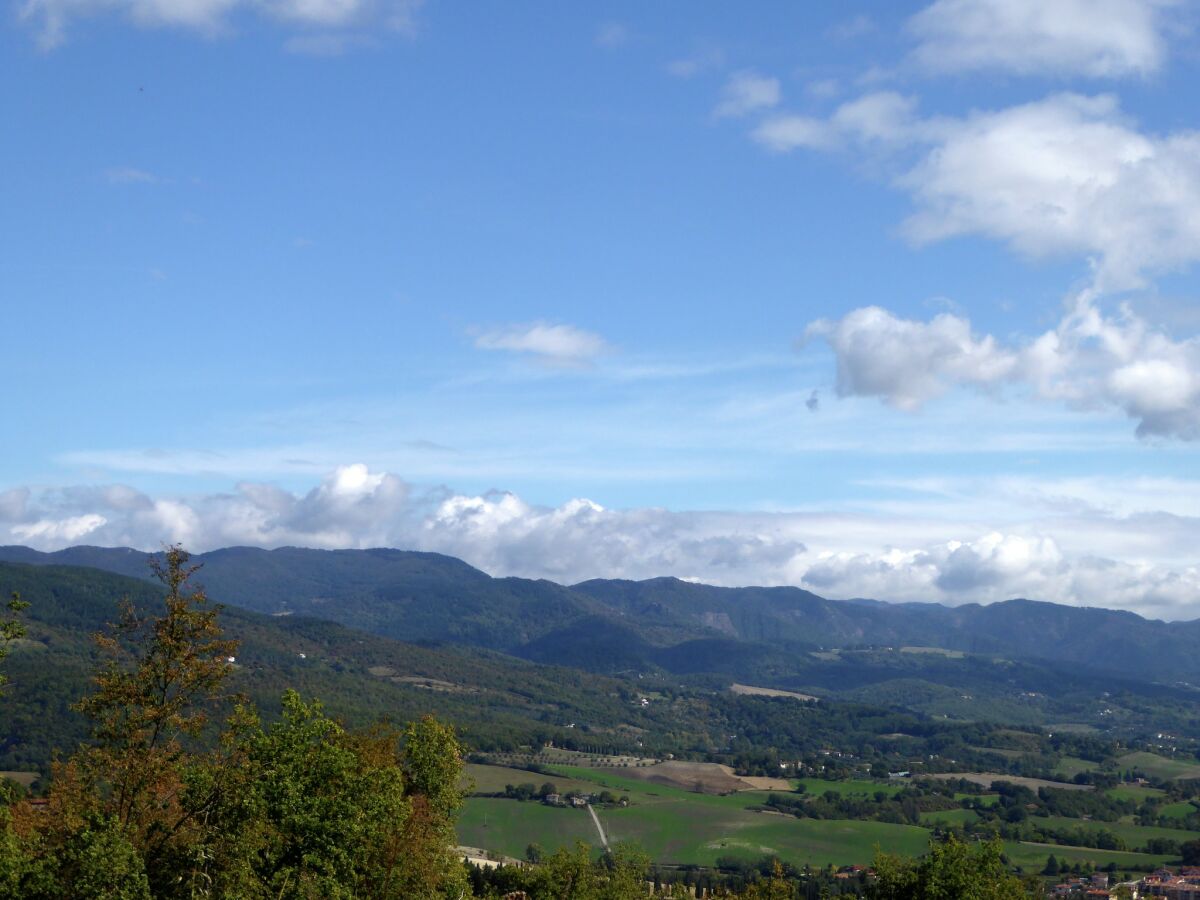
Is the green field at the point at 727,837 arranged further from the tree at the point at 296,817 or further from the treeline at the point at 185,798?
the treeline at the point at 185,798

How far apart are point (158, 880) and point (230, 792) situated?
3.38m

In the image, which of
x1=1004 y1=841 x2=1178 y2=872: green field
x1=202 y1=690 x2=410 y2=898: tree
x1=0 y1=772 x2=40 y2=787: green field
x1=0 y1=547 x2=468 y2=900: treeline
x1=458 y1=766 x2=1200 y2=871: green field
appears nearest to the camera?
x1=0 y1=547 x2=468 y2=900: treeline

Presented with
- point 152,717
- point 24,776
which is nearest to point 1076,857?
point 24,776

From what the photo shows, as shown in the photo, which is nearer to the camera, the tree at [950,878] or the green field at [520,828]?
the tree at [950,878]

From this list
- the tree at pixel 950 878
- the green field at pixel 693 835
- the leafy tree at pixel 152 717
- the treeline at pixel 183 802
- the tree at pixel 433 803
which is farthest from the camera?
the green field at pixel 693 835

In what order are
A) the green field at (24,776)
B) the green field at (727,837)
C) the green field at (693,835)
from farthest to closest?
1. the green field at (24,776)
2. the green field at (693,835)
3. the green field at (727,837)

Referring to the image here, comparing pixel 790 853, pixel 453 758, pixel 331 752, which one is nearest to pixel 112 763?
pixel 331 752

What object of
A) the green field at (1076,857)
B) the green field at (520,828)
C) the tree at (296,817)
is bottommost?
the green field at (520,828)

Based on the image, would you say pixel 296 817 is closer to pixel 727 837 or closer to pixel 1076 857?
pixel 727 837

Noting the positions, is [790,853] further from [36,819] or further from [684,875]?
[36,819]

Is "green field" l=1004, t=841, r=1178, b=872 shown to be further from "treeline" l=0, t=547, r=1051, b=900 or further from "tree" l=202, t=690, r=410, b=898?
"treeline" l=0, t=547, r=1051, b=900

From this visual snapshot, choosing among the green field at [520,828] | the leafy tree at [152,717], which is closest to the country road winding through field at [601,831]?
the green field at [520,828]

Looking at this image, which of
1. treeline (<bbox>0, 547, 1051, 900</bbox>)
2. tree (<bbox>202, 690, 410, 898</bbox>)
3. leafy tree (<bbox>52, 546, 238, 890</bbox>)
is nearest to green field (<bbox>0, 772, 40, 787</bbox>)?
treeline (<bbox>0, 547, 1051, 900</bbox>)

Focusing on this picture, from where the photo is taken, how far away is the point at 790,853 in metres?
173
